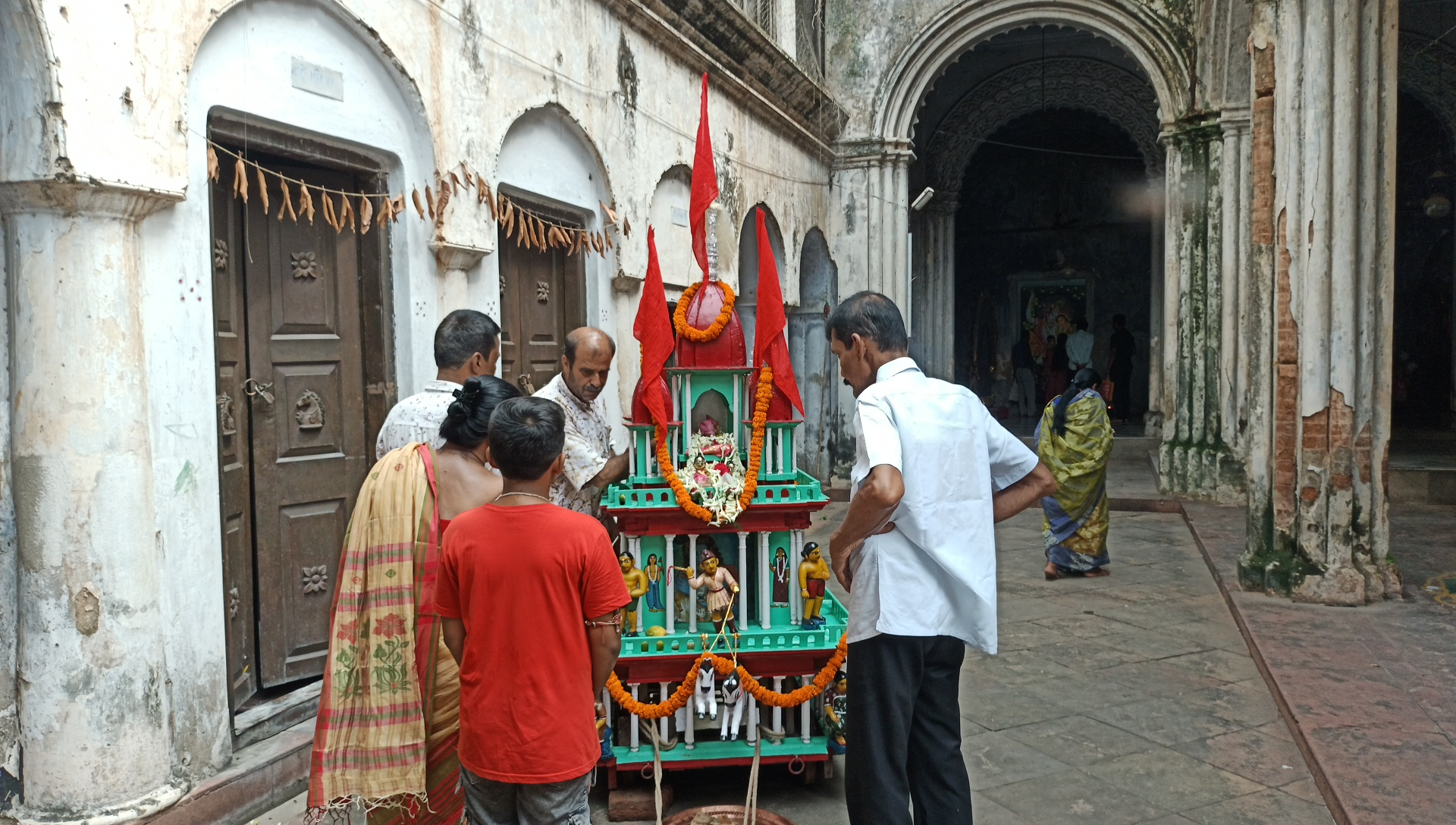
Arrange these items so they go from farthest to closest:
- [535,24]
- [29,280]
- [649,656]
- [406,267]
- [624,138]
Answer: [624,138], [535,24], [406,267], [649,656], [29,280]

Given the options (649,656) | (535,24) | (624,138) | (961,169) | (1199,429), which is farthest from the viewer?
(961,169)

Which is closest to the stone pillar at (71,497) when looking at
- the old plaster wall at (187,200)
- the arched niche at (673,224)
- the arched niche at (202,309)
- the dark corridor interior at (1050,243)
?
the old plaster wall at (187,200)

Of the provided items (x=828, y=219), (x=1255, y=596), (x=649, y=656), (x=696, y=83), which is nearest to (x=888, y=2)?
(x=828, y=219)

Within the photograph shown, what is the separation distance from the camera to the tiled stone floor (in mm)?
3707

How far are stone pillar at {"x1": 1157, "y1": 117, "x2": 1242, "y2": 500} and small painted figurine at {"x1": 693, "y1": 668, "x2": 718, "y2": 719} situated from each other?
8427 millimetres

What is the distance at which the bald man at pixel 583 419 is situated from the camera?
384 cm

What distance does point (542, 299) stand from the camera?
6.51m

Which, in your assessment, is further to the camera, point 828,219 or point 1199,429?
point 828,219

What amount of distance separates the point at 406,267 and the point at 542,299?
177 cm

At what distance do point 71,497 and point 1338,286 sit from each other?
6415 mm

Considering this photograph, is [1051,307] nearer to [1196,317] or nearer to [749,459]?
[1196,317]

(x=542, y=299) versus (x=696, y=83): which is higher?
(x=696, y=83)

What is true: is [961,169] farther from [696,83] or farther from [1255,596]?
[1255,596]

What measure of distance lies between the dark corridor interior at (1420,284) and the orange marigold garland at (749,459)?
14.9 metres
